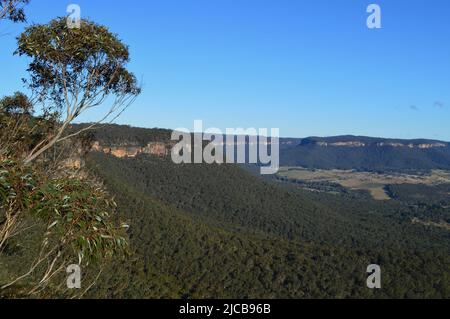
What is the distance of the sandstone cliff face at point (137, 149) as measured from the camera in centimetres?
8400

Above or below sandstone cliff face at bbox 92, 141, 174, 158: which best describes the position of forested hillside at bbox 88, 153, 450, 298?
below

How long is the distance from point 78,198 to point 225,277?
3460 cm

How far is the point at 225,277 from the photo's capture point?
4000cm

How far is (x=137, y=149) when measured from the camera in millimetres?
87562

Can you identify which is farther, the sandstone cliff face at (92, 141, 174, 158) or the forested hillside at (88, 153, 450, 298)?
the sandstone cliff face at (92, 141, 174, 158)

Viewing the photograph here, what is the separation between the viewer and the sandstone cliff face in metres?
84.0

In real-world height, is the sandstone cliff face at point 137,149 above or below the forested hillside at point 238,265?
above

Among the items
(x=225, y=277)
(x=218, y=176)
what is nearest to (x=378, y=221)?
(x=218, y=176)

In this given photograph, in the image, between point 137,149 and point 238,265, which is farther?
point 137,149

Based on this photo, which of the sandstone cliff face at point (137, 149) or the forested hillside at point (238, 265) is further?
the sandstone cliff face at point (137, 149)

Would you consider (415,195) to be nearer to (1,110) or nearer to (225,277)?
(225,277)

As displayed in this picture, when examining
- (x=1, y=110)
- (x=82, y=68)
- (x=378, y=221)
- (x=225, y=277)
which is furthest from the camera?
(x=378, y=221)

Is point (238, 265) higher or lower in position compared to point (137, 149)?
lower
